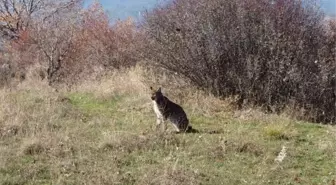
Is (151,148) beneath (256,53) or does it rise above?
beneath

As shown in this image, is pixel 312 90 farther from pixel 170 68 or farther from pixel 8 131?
pixel 8 131

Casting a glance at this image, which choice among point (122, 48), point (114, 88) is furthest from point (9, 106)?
point (122, 48)

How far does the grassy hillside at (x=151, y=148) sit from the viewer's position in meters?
6.68

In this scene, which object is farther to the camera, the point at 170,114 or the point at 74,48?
the point at 74,48

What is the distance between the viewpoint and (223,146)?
7.86m

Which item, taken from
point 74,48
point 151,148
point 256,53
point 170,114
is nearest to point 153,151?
point 151,148

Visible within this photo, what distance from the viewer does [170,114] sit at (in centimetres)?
917

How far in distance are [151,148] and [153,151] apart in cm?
12

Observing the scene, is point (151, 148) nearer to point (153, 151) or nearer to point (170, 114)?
point (153, 151)

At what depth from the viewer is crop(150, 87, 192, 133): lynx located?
9.09 m

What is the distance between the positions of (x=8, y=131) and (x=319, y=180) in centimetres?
499

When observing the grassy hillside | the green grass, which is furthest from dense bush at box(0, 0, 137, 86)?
the green grass

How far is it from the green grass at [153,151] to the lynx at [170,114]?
0.27m

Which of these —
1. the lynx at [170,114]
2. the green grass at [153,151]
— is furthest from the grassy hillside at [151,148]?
the lynx at [170,114]
